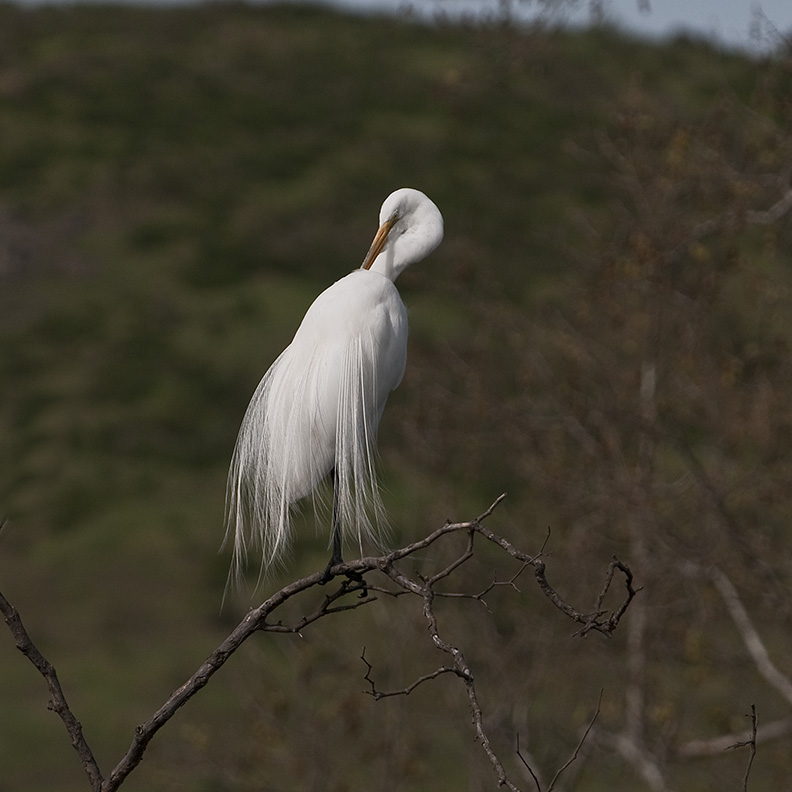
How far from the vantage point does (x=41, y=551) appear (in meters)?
16.0

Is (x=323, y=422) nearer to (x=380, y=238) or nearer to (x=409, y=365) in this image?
(x=380, y=238)

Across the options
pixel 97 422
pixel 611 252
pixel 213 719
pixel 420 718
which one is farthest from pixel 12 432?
pixel 611 252

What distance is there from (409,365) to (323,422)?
4.97 meters

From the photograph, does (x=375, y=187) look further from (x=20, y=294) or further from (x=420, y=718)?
(x=420, y=718)

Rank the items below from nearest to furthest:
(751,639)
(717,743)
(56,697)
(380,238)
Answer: (56,697) < (380,238) < (717,743) < (751,639)

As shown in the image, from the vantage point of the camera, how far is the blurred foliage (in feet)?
24.7

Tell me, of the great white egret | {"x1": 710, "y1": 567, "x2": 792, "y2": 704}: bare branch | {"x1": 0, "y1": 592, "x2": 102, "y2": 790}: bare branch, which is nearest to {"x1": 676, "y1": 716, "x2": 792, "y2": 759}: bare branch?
{"x1": 710, "y1": 567, "x2": 792, "y2": 704}: bare branch

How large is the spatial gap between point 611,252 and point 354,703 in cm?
287

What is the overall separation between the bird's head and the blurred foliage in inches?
55.2

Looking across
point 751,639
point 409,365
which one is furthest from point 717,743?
point 409,365

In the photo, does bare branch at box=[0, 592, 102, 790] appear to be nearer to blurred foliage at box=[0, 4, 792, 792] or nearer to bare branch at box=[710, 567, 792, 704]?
blurred foliage at box=[0, 4, 792, 792]

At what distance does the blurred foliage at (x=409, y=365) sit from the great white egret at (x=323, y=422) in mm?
770

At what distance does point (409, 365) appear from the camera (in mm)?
9062

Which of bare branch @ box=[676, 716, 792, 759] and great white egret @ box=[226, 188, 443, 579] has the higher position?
great white egret @ box=[226, 188, 443, 579]
